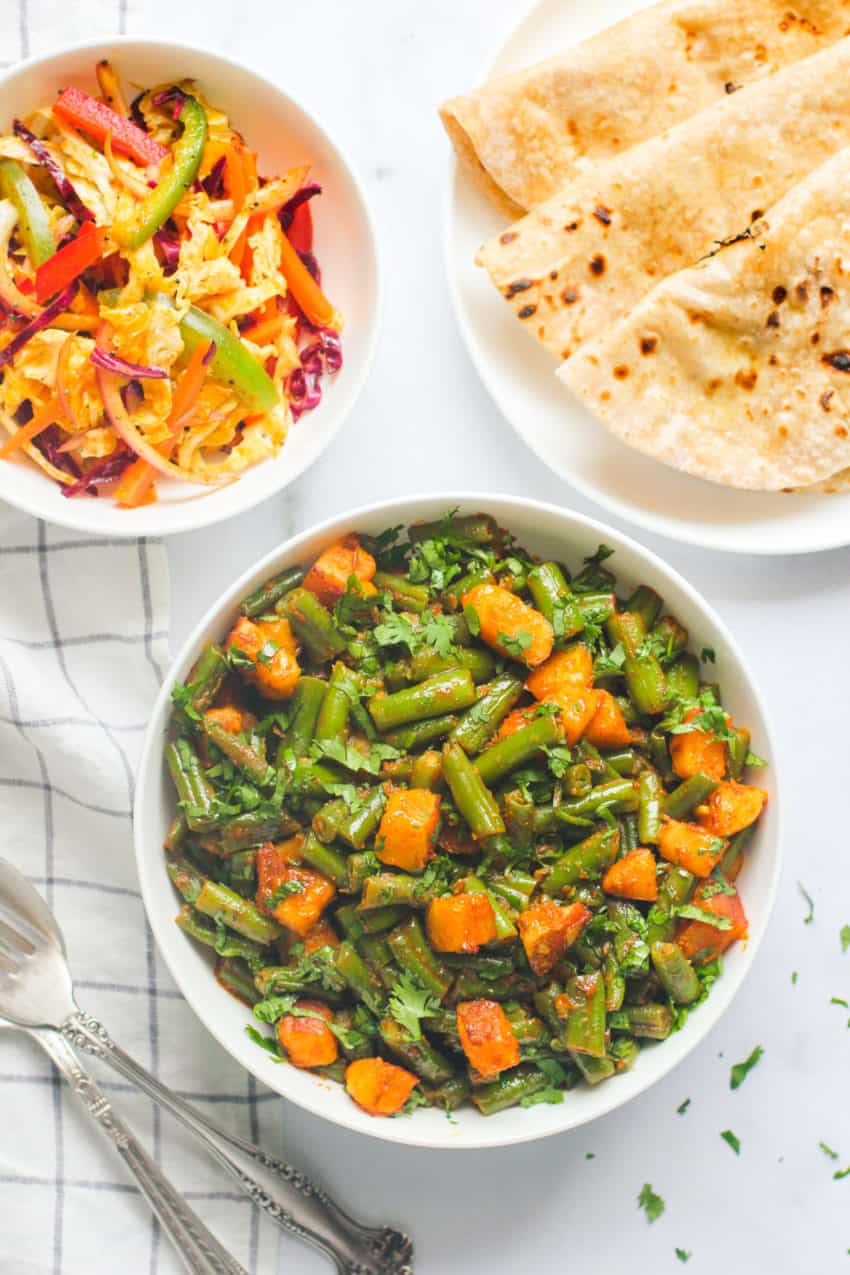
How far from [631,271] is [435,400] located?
68 cm

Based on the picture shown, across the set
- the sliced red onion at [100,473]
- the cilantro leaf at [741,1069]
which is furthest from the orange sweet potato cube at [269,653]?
the cilantro leaf at [741,1069]

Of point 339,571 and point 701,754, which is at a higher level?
point 339,571

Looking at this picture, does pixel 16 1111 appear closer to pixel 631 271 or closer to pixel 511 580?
pixel 511 580

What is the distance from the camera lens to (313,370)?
339cm

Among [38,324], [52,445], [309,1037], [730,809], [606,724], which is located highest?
[38,324]

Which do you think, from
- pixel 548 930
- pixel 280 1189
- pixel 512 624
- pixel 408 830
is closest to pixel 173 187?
pixel 512 624

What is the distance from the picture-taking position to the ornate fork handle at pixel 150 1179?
325 centimetres

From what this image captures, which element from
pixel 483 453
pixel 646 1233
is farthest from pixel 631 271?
pixel 646 1233

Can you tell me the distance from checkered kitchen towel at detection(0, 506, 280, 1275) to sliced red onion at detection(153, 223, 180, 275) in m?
0.79

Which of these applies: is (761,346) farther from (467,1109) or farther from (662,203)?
(467,1109)

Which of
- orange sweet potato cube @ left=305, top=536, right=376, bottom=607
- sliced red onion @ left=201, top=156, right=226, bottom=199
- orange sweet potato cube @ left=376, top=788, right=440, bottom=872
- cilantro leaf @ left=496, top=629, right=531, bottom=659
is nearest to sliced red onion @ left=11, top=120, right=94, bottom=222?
sliced red onion @ left=201, top=156, right=226, bottom=199

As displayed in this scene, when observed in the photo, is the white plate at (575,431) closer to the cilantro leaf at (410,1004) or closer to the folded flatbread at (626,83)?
the folded flatbread at (626,83)

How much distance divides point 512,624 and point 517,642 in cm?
5

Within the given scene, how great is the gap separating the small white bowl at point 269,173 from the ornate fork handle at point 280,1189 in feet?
4.66
